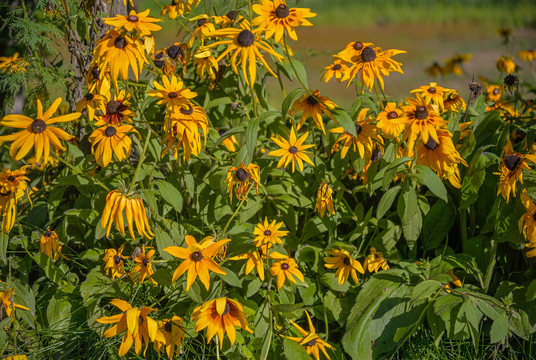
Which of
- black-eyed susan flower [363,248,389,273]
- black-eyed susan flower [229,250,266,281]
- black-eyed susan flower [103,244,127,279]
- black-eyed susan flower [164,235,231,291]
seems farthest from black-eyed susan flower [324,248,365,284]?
black-eyed susan flower [103,244,127,279]

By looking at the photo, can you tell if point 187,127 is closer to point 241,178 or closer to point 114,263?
point 241,178

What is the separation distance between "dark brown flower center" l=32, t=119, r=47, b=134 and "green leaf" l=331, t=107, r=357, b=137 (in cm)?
97

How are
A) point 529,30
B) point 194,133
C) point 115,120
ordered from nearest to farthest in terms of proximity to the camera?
1. point 194,133
2. point 115,120
3. point 529,30

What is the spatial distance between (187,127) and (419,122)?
0.77 m

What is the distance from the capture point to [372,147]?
7.27 ft

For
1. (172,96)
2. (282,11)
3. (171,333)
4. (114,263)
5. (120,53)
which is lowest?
(171,333)

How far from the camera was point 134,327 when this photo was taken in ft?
5.80

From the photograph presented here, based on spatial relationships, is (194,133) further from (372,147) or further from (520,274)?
(520,274)

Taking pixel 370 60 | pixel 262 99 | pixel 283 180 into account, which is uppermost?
pixel 370 60

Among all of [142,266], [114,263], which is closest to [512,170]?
[142,266]

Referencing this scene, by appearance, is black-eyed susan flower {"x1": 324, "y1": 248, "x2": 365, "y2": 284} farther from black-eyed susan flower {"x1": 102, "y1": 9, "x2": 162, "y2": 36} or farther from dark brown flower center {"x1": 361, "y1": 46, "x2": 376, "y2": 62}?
black-eyed susan flower {"x1": 102, "y1": 9, "x2": 162, "y2": 36}

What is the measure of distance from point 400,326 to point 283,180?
2.36ft

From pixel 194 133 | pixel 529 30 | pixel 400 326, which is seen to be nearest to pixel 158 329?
pixel 194 133

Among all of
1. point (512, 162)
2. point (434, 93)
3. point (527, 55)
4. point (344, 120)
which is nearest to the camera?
point (512, 162)
